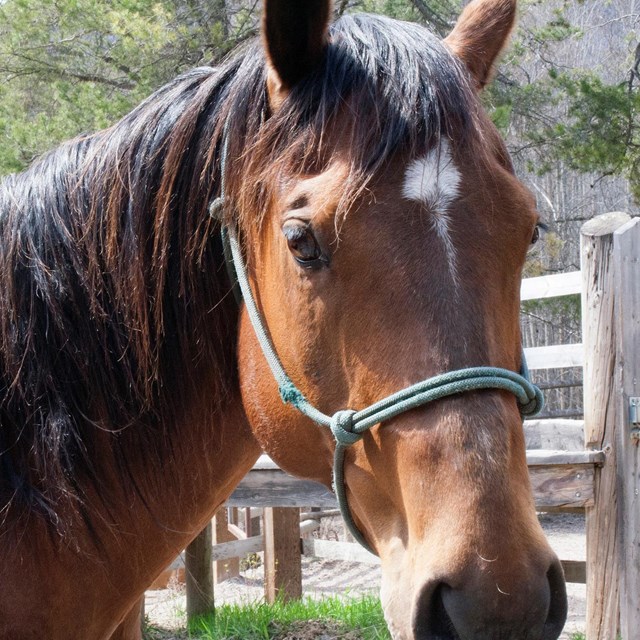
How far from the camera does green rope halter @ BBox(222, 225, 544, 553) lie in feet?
4.03

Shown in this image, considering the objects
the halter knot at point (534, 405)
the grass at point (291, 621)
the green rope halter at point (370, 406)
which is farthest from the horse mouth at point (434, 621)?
the grass at point (291, 621)

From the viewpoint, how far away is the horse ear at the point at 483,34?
71.1 inches

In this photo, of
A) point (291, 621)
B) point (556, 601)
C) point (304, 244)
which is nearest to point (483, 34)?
point (304, 244)

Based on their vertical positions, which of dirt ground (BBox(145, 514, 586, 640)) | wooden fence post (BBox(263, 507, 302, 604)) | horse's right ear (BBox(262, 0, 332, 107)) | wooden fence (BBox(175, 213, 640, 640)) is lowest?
dirt ground (BBox(145, 514, 586, 640))

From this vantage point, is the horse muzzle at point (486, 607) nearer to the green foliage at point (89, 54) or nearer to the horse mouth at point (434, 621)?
the horse mouth at point (434, 621)

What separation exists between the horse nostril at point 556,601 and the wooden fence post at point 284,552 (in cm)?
429

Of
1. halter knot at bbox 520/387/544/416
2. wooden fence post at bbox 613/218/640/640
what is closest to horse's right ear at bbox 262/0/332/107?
halter knot at bbox 520/387/544/416

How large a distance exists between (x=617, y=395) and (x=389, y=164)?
267cm

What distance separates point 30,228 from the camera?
176 centimetres

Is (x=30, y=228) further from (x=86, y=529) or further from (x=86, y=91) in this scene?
(x=86, y=91)

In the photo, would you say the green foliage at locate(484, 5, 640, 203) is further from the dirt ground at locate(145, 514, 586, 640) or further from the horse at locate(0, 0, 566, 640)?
the horse at locate(0, 0, 566, 640)

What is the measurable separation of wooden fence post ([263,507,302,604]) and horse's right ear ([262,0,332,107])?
421cm

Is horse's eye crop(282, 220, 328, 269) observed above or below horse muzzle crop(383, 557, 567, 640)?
above

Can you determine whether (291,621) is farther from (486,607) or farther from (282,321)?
(486,607)
